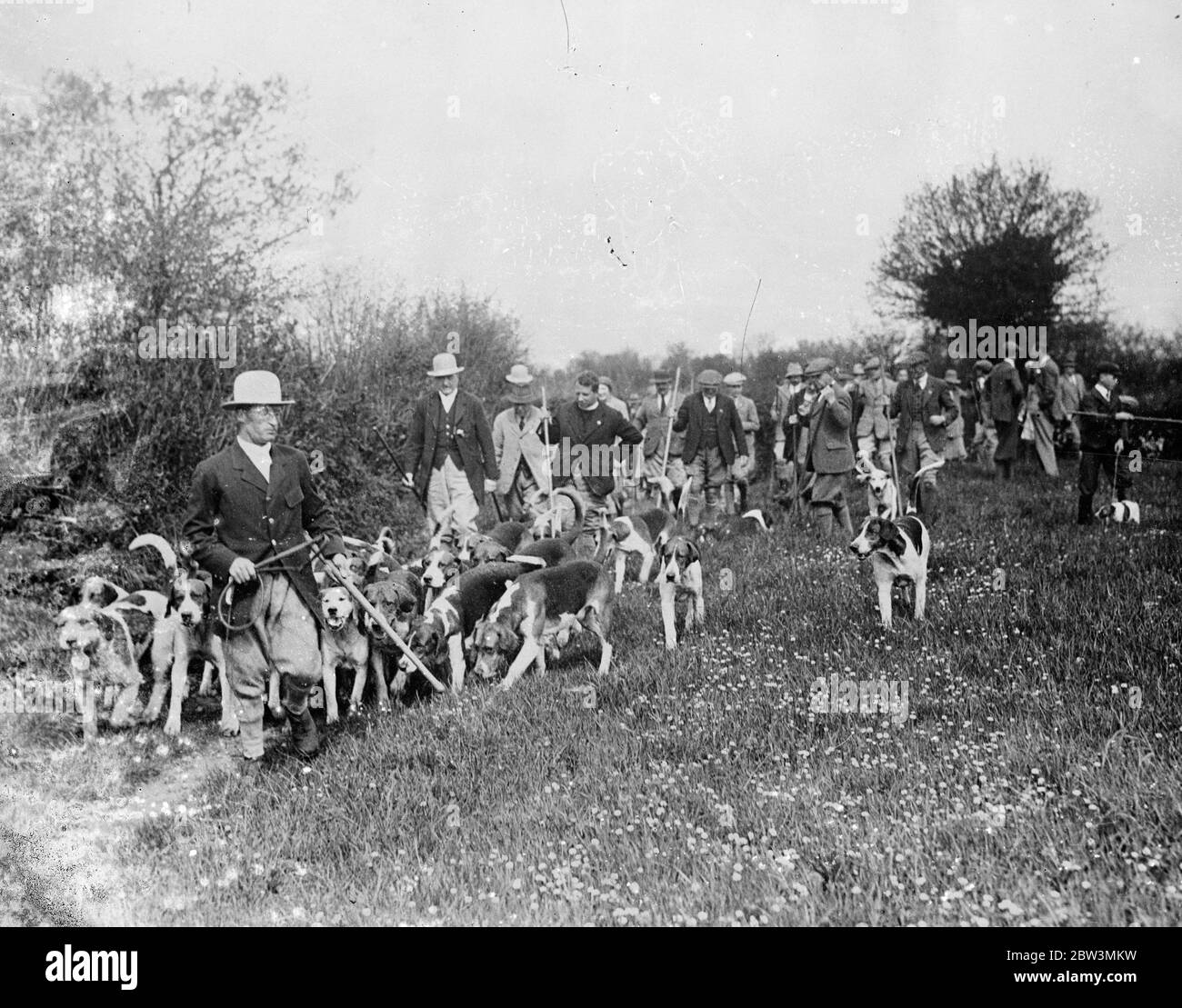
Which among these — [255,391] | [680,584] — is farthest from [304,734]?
[680,584]

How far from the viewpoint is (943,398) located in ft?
47.7

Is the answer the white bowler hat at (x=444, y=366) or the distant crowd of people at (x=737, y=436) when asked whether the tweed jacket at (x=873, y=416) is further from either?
the white bowler hat at (x=444, y=366)

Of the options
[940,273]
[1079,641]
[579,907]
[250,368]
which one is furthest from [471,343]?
[579,907]

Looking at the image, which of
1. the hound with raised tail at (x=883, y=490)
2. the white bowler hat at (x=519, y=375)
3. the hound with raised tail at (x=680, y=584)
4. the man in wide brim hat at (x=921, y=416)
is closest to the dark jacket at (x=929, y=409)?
the man in wide brim hat at (x=921, y=416)

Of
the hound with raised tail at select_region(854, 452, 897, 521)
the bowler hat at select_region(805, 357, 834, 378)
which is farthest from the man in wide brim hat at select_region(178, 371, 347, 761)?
the bowler hat at select_region(805, 357, 834, 378)

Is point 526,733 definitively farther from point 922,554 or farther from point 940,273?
point 940,273

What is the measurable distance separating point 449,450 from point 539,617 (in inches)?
135

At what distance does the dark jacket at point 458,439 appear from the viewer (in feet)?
37.0

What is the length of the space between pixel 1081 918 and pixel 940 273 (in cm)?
1937

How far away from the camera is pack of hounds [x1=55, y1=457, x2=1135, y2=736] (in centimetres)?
788

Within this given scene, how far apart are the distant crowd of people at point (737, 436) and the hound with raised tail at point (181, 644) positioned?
12.0ft

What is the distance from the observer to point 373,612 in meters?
7.64

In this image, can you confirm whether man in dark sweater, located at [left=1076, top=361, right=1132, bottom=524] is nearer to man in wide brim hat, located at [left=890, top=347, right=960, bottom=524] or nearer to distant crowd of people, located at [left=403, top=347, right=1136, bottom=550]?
distant crowd of people, located at [left=403, top=347, right=1136, bottom=550]

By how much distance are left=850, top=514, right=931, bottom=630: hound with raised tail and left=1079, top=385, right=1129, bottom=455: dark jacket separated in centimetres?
459
